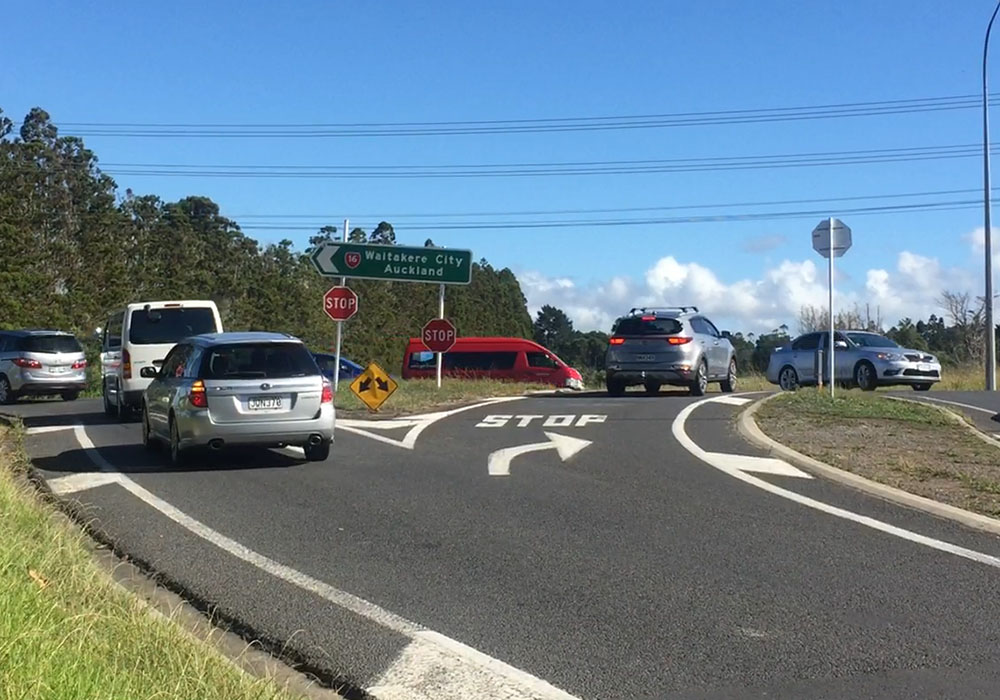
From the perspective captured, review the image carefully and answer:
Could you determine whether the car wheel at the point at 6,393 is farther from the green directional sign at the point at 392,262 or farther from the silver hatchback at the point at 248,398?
the silver hatchback at the point at 248,398

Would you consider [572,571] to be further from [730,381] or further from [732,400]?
[730,381]

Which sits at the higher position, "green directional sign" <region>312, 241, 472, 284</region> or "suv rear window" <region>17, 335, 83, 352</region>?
"green directional sign" <region>312, 241, 472, 284</region>

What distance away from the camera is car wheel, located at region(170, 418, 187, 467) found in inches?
479

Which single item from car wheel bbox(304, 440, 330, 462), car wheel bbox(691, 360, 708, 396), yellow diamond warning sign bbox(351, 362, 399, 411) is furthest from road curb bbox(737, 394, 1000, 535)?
car wheel bbox(691, 360, 708, 396)

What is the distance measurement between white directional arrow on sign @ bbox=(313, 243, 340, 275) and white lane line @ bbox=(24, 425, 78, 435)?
21.5ft

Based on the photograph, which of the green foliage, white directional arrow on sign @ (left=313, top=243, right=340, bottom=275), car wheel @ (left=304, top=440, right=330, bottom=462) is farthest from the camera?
the green foliage

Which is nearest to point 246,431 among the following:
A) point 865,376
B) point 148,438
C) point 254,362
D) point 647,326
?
point 254,362

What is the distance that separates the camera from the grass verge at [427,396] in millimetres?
19541

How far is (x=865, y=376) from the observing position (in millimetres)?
24375

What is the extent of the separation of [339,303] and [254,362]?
868cm

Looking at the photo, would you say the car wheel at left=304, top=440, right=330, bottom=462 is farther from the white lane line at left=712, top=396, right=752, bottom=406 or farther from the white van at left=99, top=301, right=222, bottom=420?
the white lane line at left=712, top=396, right=752, bottom=406

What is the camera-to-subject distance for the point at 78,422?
18.6 meters

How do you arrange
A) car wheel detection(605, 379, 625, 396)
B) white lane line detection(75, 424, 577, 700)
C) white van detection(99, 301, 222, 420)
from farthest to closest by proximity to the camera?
car wheel detection(605, 379, 625, 396) → white van detection(99, 301, 222, 420) → white lane line detection(75, 424, 577, 700)

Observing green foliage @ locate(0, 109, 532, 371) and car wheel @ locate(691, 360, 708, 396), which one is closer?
car wheel @ locate(691, 360, 708, 396)
